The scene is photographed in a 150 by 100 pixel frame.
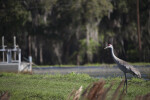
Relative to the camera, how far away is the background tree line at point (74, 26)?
37219 millimetres

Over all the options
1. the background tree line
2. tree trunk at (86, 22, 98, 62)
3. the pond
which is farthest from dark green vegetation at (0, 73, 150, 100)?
tree trunk at (86, 22, 98, 62)

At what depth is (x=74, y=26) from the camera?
126ft

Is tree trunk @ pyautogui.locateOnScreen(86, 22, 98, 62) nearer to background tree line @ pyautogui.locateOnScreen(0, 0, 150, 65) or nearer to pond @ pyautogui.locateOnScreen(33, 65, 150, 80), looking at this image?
background tree line @ pyautogui.locateOnScreen(0, 0, 150, 65)

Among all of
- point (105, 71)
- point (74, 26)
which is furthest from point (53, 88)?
point (74, 26)

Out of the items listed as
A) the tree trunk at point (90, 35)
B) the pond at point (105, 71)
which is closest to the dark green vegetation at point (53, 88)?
the pond at point (105, 71)

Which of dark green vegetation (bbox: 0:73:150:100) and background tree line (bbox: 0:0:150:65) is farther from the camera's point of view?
background tree line (bbox: 0:0:150:65)

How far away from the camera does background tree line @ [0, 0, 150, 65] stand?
122 ft

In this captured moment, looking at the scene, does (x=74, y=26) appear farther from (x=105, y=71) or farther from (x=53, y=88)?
(x=53, y=88)

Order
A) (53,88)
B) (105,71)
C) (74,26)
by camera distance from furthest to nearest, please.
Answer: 1. (74,26)
2. (105,71)
3. (53,88)

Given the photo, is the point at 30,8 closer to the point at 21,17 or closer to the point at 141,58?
the point at 21,17

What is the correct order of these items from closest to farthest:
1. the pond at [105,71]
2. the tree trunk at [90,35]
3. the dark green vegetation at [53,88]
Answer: the dark green vegetation at [53,88]
the pond at [105,71]
the tree trunk at [90,35]

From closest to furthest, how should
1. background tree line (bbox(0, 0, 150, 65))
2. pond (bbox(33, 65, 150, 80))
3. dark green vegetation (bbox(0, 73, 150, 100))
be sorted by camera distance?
dark green vegetation (bbox(0, 73, 150, 100))
pond (bbox(33, 65, 150, 80))
background tree line (bbox(0, 0, 150, 65))

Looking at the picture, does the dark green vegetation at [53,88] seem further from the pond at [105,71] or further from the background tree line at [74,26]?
the background tree line at [74,26]

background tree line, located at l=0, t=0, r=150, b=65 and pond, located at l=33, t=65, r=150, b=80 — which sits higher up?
background tree line, located at l=0, t=0, r=150, b=65
